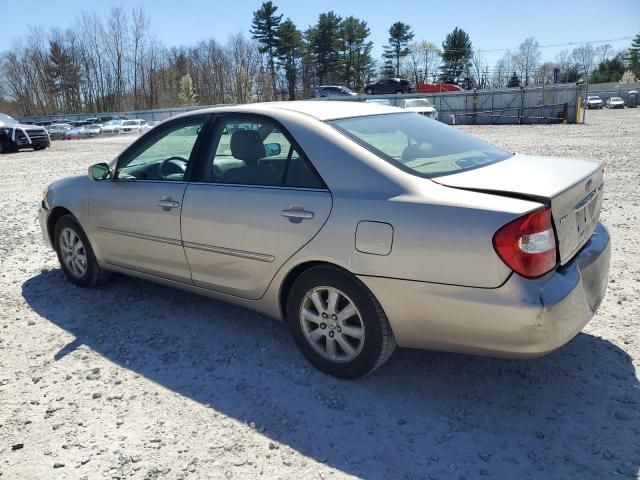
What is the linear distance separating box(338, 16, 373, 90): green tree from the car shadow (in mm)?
77004

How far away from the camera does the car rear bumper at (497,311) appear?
2.43 metres

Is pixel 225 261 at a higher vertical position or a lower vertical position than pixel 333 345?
higher

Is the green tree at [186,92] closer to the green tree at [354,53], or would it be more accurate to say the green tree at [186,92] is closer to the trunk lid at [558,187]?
the green tree at [354,53]

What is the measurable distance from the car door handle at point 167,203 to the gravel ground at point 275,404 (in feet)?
3.00

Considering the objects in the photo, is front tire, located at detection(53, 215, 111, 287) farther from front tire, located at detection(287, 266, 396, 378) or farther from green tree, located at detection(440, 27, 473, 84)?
green tree, located at detection(440, 27, 473, 84)

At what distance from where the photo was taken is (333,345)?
10.1 ft

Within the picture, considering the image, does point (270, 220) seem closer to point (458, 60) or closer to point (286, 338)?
point (286, 338)

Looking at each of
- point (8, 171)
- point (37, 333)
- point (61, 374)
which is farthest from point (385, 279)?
point (8, 171)

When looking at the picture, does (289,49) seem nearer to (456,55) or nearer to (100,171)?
(456,55)

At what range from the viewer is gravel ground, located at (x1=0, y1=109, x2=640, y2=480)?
2.44 metres

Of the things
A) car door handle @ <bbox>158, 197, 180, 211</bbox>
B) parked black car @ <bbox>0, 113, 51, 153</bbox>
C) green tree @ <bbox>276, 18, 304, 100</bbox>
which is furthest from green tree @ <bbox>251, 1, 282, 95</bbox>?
car door handle @ <bbox>158, 197, 180, 211</bbox>

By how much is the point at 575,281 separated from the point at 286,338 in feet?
6.33

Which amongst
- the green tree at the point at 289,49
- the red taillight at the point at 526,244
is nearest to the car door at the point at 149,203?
the red taillight at the point at 526,244

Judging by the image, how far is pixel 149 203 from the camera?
3.86 meters
